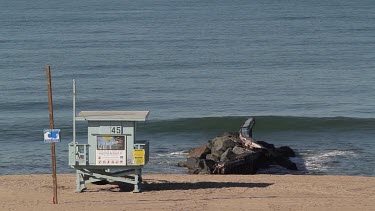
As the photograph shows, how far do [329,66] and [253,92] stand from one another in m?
16.6

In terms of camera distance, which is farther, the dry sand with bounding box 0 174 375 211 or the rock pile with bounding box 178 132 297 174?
the rock pile with bounding box 178 132 297 174

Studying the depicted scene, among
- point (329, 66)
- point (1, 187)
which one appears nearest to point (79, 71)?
point (329, 66)

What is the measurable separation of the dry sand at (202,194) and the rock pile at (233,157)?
137 inches

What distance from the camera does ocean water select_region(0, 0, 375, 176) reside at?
44.8 metres

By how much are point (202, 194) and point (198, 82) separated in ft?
132

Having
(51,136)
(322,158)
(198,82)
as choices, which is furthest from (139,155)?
(198,82)

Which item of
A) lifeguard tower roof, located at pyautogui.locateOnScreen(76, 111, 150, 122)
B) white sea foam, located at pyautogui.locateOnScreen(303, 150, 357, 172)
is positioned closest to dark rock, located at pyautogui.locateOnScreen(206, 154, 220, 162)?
→ white sea foam, located at pyautogui.locateOnScreen(303, 150, 357, 172)

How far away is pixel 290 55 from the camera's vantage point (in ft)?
280

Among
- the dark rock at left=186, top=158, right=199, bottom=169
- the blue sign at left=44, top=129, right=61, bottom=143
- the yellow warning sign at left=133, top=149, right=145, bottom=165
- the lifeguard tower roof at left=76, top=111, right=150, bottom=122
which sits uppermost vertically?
the lifeguard tower roof at left=76, top=111, right=150, bottom=122

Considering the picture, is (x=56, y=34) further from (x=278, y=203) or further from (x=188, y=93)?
(x=278, y=203)

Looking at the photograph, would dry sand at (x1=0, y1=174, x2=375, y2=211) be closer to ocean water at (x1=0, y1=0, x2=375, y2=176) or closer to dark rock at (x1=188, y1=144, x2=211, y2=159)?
ocean water at (x1=0, y1=0, x2=375, y2=176)

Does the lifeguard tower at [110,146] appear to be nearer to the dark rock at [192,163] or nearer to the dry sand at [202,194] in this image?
the dry sand at [202,194]

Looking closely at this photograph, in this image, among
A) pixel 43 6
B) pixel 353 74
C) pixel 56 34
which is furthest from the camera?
pixel 43 6

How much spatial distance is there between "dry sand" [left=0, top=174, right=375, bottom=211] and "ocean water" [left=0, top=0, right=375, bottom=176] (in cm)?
601
